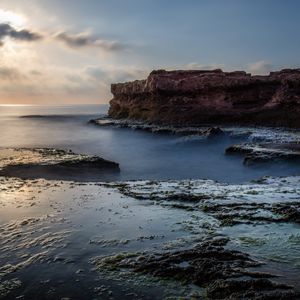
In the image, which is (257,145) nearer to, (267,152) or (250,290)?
(267,152)

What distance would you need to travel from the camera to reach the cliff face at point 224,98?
42594 millimetres

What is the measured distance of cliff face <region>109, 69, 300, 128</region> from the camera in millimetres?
42594

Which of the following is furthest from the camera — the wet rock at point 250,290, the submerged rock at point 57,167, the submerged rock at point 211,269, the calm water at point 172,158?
the calm water at point 172,158

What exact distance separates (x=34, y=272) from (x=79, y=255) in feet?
2.84

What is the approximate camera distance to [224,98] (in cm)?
4700

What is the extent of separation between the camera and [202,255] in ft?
21.4

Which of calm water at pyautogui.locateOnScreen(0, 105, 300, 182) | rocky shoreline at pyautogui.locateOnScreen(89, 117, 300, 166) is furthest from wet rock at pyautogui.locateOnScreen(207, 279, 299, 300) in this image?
rocky shoreline at pyautogui.locateOnScreen(89, 117, 300, 166)

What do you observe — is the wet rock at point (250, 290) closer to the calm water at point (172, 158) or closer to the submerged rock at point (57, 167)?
the submerged rock at point (57, 167)

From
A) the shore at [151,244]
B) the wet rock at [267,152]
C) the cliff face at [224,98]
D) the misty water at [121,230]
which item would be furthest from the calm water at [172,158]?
the cliff face at [224,98]

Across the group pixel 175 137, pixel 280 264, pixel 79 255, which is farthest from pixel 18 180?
pixel 175 137

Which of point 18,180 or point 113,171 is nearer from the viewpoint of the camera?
point 18,180

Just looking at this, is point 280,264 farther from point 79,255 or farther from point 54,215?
point 54,215

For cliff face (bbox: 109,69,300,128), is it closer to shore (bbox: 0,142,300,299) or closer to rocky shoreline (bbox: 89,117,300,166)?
rocky shoreline (bbox: 89,117,300,166)

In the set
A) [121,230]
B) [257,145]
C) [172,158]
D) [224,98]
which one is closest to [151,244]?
[121,230]
